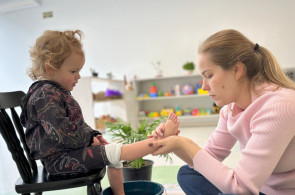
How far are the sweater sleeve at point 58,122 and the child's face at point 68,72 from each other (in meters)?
0.10

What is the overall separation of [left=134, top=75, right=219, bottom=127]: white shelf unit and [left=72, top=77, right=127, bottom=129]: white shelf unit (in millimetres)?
438

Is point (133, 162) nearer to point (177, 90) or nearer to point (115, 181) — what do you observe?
point (115, 181)

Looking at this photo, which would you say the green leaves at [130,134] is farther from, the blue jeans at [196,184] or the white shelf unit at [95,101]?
the white shelf unit at [95,101]

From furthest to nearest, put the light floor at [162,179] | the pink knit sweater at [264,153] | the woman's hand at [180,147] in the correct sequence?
the light floor at [162,179] < the woman's hand at [180,147] < the pink knit sweater at [264,153]

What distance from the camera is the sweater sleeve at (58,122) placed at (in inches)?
44.5

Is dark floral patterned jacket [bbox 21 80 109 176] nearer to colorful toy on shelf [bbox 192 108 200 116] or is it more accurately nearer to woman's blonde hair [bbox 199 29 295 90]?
woman's blonde hair [bbox 199 29 295 90]

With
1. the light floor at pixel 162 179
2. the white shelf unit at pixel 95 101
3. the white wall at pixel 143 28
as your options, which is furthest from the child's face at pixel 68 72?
the white wall at pixel 143 28

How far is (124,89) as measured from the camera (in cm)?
535

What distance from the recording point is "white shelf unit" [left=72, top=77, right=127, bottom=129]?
3809mm

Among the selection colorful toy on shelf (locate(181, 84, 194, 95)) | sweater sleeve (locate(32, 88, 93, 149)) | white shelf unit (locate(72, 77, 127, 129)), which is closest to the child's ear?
sweater sleeve (locate(32, 88, 93, 149))

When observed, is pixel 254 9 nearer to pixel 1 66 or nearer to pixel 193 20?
pixel 193 20

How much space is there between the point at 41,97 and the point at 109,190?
0.55 m

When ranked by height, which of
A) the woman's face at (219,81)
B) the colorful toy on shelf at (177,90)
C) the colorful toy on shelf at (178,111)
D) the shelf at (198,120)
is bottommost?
the shelf at (198,120)

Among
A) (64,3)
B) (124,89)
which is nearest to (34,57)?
(124,89)
